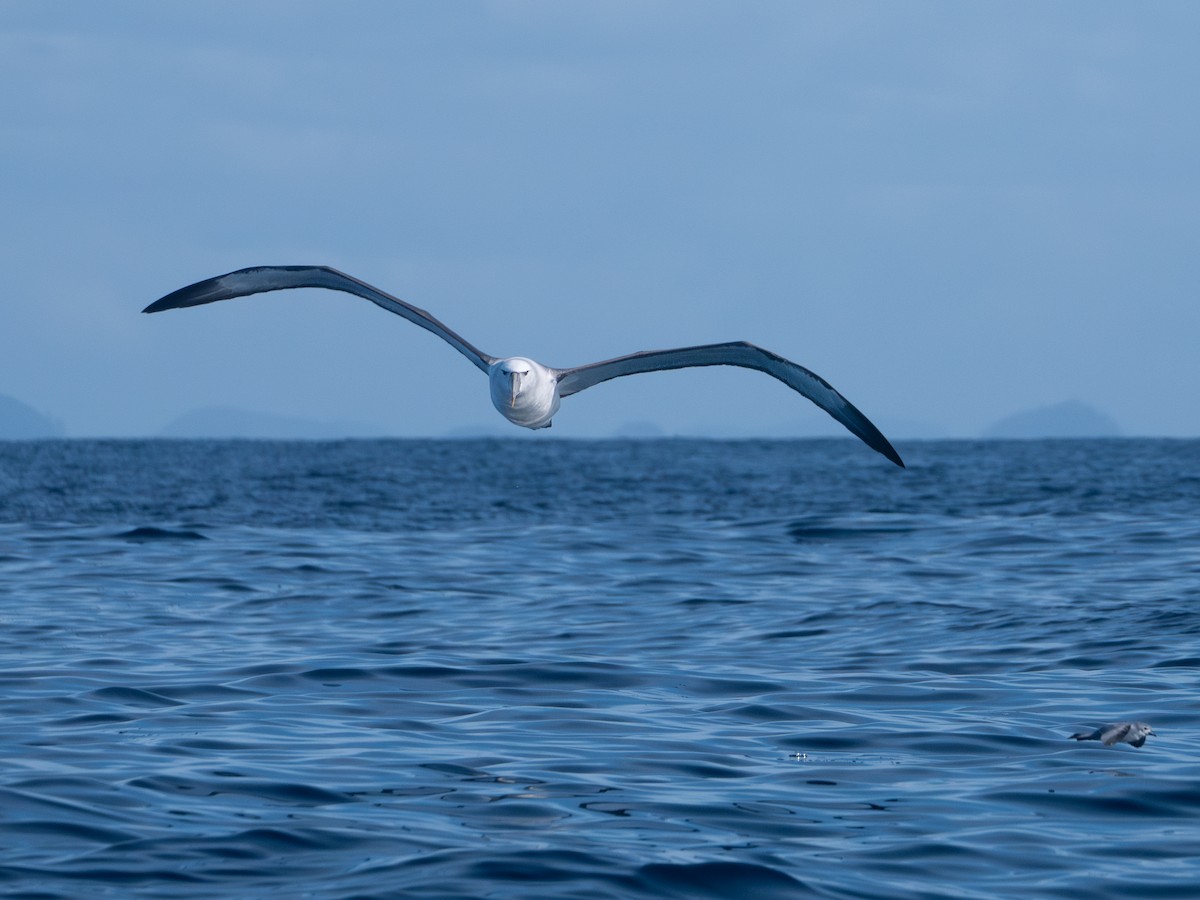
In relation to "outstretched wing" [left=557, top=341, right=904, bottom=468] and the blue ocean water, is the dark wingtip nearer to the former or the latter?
"outstretched wing" [left=557, top=341, right=904, bottom=468]

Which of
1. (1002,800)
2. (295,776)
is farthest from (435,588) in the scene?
(1002,800)

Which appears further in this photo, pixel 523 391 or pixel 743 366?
pixel 743 366

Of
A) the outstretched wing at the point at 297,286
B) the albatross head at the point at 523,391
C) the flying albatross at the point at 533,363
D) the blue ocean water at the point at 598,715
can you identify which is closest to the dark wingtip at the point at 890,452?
the flying albatross at the point at 533,363

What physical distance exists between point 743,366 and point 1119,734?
4.38m

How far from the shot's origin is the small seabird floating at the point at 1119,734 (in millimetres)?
10406

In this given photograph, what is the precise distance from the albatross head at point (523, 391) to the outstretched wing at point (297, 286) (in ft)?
1.49

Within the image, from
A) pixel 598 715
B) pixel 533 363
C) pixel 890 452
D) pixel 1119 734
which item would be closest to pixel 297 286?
pixel 533 363

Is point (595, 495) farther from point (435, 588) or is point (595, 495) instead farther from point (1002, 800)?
point (1002, 800)

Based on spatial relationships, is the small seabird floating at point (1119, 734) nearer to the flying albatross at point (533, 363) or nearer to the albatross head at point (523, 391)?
the flying albatross at point (533, 363)

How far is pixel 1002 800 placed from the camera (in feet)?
30.2

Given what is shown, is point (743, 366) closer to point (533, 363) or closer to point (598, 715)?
point (533, 363)

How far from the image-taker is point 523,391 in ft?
38.4

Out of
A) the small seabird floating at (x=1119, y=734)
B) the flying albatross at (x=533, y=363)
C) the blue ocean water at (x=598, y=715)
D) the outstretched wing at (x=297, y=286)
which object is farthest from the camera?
the outstretched wing at (x=297, y=286)

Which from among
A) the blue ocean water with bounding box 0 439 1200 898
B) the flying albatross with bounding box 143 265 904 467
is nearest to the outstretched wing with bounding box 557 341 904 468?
the flying albatross with bounding box 143 265 904 467
